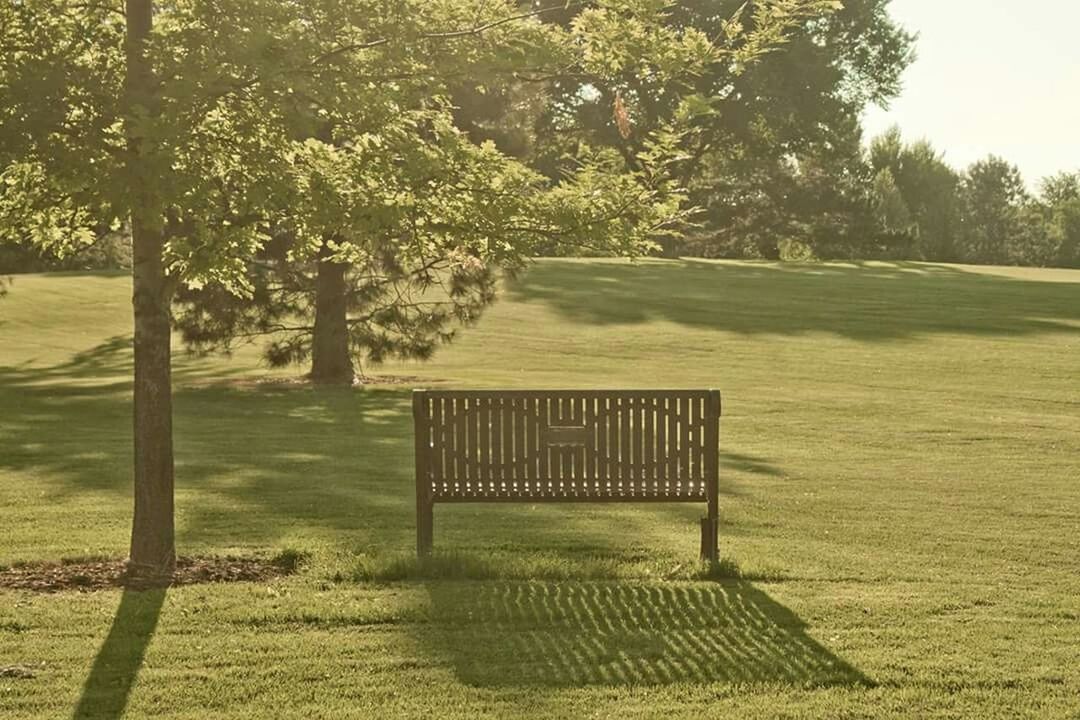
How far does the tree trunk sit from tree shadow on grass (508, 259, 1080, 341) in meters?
12.3

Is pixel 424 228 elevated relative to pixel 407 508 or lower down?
elevated

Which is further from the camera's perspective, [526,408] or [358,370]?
[358,370]

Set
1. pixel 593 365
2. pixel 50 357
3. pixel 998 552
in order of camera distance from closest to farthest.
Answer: pixel 998 552
pixel 593 365
pixel 50 357

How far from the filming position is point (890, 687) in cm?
729

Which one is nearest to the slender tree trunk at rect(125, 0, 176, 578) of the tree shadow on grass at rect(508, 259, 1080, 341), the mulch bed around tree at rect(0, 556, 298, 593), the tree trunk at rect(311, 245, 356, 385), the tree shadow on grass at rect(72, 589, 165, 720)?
the mulch bed around tree at rect(0, 556, 298, 593)

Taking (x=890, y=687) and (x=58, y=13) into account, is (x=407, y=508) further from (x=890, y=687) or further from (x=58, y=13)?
(x=890, y=687)

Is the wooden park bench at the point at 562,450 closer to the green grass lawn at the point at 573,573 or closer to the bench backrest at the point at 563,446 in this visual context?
the bench backrest at the point at 563,446

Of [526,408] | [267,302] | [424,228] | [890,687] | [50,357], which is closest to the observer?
[890,687]

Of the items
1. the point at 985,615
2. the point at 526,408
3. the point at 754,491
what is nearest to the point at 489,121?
the point at 754,491

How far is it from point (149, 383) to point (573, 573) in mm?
3072

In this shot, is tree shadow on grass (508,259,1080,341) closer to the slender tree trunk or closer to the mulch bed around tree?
the mulch bed around tree

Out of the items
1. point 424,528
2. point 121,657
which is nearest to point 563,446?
point 424,528

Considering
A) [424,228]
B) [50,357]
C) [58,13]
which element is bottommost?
[50,357]

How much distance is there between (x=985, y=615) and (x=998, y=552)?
2.51 metres
